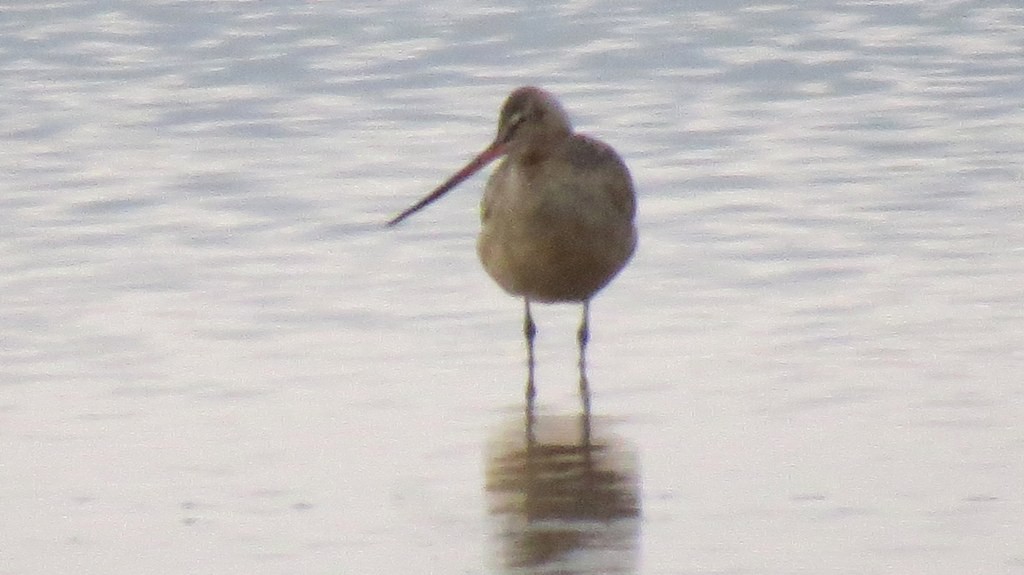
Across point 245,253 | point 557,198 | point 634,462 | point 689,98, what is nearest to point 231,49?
point 689,98

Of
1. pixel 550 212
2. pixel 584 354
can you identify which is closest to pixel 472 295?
pixel 550 212

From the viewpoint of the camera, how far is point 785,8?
14867 millimetres

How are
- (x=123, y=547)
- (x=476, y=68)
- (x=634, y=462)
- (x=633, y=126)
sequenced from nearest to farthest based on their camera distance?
1. (x=123, y=547)
2. (x=634, y=462)
3. (x=633, y=126)
4. (x=476, y=68)

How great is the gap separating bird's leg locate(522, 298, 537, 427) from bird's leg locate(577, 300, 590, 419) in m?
0.15

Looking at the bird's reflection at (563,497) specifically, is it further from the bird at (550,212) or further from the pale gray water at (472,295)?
the bird at (550,212)

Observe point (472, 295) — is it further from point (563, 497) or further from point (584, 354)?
point (563, 497)

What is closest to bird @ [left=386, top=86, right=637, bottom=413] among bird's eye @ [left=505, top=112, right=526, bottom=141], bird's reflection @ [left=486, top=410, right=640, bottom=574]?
bird's eye @ [left=505, top=112, right=526, bottom=141]

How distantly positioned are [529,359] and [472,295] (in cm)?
92

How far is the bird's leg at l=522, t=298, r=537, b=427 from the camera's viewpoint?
8055mm

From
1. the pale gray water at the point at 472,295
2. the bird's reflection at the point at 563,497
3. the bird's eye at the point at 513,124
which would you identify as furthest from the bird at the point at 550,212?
the bird's reflection at the point at 563,497

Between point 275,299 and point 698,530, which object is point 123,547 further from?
point 275,299

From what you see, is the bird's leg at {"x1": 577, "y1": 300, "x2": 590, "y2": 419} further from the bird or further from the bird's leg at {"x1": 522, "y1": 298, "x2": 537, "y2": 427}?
the bird's leg at {"x1": 522, "y1": 298, "x2": 537, "y2": 427}

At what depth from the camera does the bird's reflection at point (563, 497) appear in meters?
6.41

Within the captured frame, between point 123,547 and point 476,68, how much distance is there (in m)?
7.32
